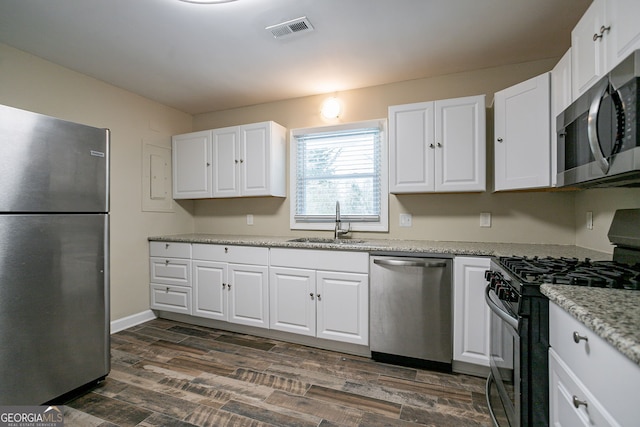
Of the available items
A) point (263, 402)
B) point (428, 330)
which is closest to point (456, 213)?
point (428, 330)

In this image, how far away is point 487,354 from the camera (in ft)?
6.84

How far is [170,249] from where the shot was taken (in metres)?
3.24

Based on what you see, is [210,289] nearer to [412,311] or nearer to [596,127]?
[412,311]

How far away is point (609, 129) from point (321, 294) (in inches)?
80.9

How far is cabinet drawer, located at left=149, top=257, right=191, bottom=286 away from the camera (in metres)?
3.15

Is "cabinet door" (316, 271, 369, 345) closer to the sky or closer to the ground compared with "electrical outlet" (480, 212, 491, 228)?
closer to the ground

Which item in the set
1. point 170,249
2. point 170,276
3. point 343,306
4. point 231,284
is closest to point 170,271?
point 170,276

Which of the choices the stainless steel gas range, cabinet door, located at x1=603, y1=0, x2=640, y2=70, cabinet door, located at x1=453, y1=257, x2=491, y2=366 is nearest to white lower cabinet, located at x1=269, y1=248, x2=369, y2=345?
cabinet door, located at x1=453, y1=257, x2=491, y2=366

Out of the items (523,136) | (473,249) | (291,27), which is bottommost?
(473,249)

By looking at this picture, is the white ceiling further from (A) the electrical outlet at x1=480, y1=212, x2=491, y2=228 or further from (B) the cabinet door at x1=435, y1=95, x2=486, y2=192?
(A) the electrical outlet at x1=480, y1=212, x2=491, y2=228

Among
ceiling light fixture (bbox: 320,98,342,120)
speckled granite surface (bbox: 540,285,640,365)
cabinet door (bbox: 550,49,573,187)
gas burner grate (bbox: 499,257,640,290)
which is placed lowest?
speckled granite surface (bbox: 540,285,640,365)

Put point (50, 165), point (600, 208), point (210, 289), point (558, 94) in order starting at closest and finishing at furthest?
point (50, 165) < point (558, 94) < point (600, 208) < point (210, 289)

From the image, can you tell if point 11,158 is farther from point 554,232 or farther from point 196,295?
point 554,232

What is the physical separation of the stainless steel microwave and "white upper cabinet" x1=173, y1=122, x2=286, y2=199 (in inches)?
96.8
